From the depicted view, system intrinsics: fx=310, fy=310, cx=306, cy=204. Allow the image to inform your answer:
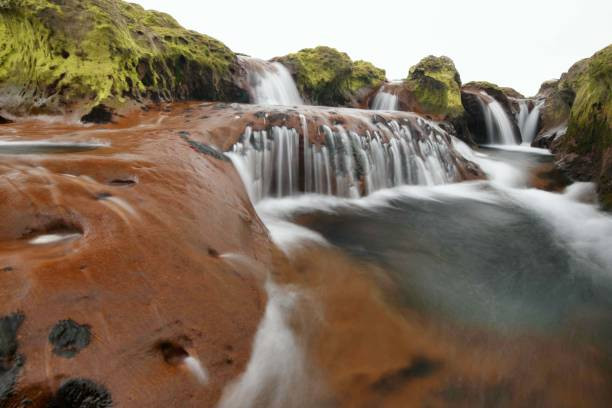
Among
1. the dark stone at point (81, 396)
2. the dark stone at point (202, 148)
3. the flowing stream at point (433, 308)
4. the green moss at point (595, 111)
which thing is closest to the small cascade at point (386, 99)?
the green moss at point (595, 111)

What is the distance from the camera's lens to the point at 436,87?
1437cm

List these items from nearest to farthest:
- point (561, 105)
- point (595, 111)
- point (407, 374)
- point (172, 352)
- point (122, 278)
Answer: point (172, 352) < point (122, 278) < point (407, 374) < point (595, 111) < point (561, 105)

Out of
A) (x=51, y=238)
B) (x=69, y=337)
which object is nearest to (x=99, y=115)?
(x=51, y=238)

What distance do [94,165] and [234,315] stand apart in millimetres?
1924

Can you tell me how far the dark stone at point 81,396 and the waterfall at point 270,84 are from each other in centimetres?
1077

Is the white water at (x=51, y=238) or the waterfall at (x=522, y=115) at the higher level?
the waterfall at (x=522, y=115)

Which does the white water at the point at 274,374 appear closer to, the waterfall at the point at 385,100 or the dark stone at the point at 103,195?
the dark stone at the point at 103,195

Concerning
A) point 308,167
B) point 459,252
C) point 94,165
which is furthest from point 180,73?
point 459,252

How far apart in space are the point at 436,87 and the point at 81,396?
52.6 ft

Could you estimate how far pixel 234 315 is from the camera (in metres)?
2.20

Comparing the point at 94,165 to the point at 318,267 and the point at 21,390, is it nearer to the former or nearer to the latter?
the point at 21,390

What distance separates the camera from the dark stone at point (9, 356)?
1.27 m

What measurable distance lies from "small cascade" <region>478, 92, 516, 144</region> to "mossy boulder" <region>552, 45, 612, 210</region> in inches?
283

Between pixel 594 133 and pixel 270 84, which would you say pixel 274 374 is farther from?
pixel 270 84
